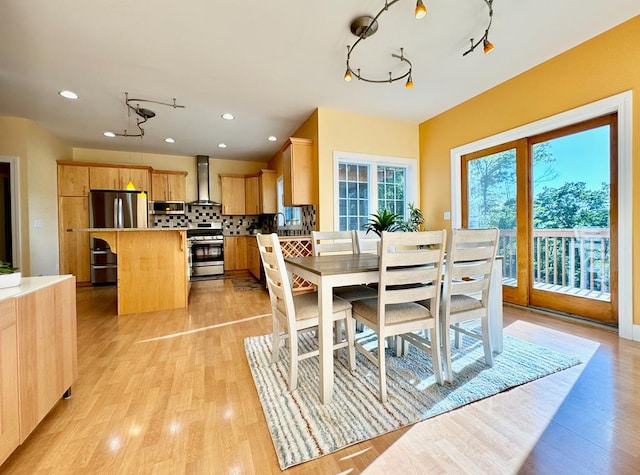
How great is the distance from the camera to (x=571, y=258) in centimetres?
282

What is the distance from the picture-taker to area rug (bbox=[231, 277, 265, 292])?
4672 millimetres

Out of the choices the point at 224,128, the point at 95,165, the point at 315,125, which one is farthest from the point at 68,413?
the point at 95,165

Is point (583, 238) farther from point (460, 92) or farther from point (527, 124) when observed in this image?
A: point (460, 92)

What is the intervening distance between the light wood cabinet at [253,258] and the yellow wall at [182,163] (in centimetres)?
139

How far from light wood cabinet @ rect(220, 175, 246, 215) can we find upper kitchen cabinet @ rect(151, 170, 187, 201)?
2.72 feet

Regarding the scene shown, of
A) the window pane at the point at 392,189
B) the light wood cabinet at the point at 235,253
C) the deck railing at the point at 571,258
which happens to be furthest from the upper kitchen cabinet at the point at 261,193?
the deck railing at the point at 571,258

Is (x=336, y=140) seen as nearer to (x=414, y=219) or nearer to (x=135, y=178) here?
(x=414, y=219)

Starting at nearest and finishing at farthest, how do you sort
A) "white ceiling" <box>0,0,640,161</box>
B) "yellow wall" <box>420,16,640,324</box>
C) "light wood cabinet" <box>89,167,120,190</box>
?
"white ceiling" <box>0,0,640,161</box> < "yellow wall" <box>420,16,640,324</box> < "light wood cabinet" <box>89,167,120,190</box>

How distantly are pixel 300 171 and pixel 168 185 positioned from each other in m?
3.49

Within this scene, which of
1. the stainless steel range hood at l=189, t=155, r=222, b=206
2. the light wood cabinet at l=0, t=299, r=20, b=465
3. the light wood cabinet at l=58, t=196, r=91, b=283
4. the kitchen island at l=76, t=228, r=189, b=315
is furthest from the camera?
the stainless steel range hood at l=189, t=155, r=222, b=206

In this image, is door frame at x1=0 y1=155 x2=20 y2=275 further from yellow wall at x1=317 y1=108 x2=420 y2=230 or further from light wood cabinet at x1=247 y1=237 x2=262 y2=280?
yellow wall at x1=317 y1=108 x2=420 y2=230

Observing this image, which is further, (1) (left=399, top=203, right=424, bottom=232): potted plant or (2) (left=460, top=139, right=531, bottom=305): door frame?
(1) (left=399, top=203, right=424, bottom=232): potted plant

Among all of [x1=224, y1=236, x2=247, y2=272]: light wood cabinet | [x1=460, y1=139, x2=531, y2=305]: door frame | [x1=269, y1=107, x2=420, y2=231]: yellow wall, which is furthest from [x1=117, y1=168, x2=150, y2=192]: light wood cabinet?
[x1=460, y1=139, x2=531, y2=305]: door frame

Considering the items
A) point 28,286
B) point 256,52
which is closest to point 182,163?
point 256,52
